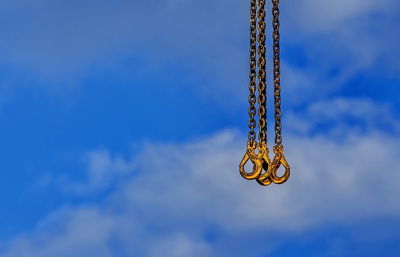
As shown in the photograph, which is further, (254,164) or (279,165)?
(279,165)

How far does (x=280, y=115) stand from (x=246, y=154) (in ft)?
1.73

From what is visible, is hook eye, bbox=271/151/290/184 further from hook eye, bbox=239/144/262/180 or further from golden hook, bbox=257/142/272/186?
hook eye, bbox=239/144/262/180

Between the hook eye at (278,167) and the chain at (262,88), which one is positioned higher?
the chain at (262,88)

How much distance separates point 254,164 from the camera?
10055 millimetres

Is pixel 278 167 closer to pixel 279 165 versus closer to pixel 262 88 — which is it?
pixel 279 165

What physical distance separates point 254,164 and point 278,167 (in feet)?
0.86

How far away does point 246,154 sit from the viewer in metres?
10.1

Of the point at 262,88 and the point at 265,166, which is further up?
the point at 262,88

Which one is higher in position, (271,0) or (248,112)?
(271,0)

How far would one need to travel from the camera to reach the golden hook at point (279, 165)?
10.1 metres

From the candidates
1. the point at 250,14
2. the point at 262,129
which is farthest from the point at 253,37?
the point at 262,129

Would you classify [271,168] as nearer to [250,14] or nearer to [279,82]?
[279,82]

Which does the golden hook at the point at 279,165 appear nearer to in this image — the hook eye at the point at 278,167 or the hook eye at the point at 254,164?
the hook eye at the point at 278,167

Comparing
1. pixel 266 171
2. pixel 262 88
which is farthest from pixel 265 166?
pixel 262 88
